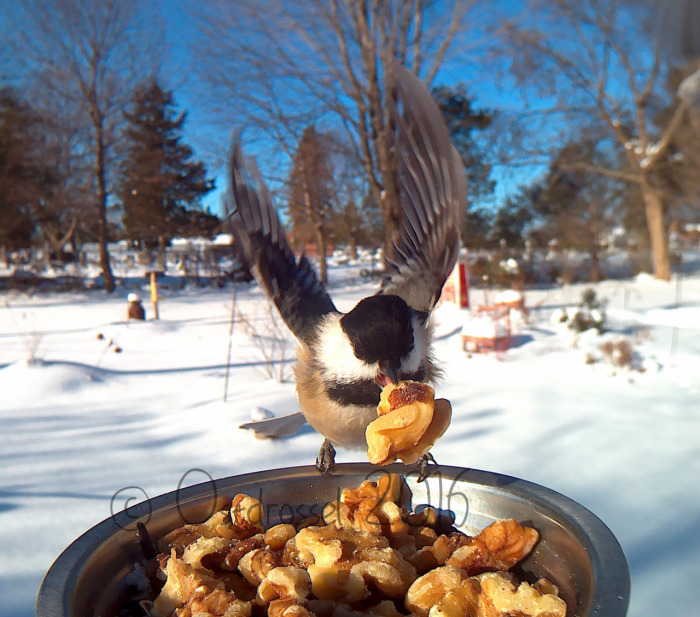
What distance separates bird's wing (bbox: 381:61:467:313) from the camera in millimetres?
1217

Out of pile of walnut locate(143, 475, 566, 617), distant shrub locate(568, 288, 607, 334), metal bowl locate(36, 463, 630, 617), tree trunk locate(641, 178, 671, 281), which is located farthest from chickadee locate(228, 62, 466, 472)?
tree trunk locate(641, 178, 671, 281)

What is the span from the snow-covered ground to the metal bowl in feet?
2.16

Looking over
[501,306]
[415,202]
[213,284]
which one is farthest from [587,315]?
[213,284]

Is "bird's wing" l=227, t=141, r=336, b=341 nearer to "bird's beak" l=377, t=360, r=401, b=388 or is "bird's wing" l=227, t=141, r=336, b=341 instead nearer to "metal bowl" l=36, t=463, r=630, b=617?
"bird's beak" l=377, t=360, r=401, b=388

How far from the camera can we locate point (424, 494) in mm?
1023

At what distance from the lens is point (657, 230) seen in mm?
12281

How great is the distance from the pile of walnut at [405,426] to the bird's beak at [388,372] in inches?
6.9

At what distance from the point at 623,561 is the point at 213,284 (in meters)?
15.9

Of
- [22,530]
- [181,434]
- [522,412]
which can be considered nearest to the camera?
[22,530]

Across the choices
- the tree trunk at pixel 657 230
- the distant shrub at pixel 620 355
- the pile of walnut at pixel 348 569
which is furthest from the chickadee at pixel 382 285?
the tree trunk at pixel 657 230

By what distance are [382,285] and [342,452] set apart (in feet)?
3.55

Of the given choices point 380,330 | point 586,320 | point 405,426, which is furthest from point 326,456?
point 586,320

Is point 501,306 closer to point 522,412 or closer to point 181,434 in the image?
point 522,412

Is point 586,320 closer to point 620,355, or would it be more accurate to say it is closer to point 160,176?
point 620,355
